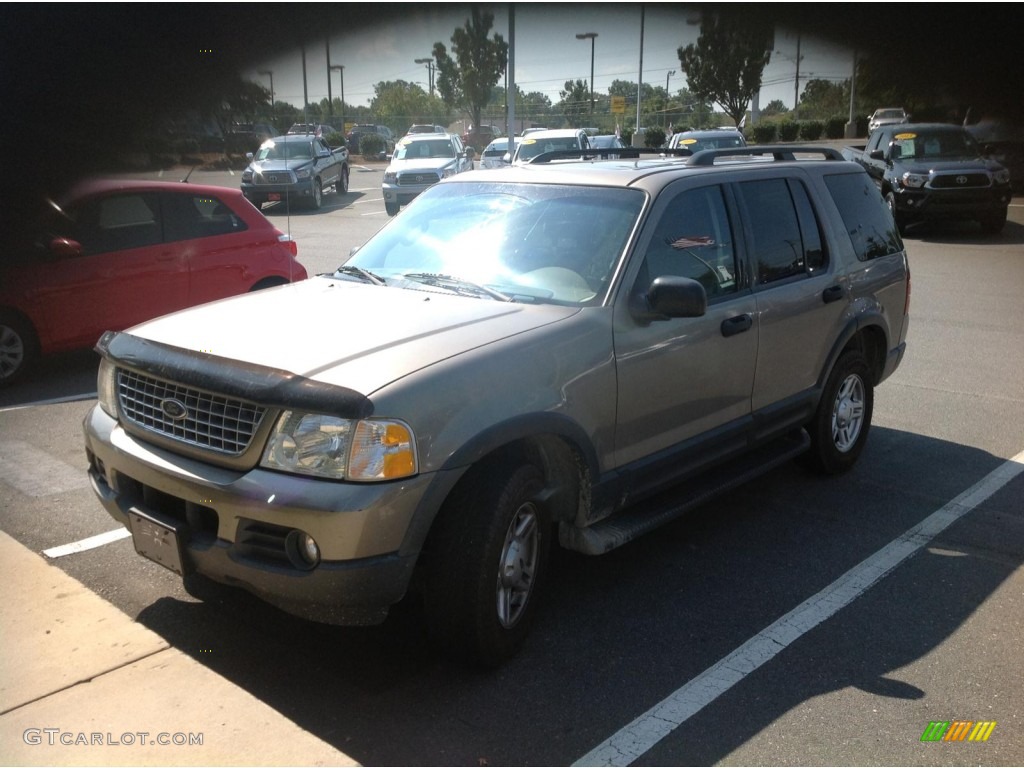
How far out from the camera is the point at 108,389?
3.77m

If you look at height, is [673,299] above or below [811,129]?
below

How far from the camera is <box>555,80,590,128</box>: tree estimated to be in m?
35.9

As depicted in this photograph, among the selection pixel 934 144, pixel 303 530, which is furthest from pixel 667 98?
pixel 303 530

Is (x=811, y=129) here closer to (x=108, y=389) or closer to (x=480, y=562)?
(x=108, y=389)

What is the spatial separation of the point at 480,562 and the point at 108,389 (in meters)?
1.70

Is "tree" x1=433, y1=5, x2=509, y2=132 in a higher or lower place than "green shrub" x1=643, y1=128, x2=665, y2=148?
higher

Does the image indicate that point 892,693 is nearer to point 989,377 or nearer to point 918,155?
point 989,377

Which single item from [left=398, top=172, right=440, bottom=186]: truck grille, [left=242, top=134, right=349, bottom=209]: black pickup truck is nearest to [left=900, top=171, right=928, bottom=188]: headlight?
[left=242, top=134, right=349, bottom=209]: black pickup truck

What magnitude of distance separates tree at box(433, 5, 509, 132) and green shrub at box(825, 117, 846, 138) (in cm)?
1449

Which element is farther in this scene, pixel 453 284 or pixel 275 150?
pixel 275 150

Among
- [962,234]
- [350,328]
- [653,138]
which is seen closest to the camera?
[350,328]

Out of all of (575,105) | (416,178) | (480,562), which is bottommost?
(480,562)

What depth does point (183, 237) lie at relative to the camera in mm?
8180

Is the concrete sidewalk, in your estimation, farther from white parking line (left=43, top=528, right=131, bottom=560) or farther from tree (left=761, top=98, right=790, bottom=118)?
tree (left=761, top=98, right=790, bottom=118)
